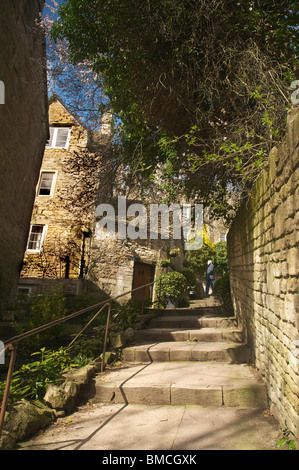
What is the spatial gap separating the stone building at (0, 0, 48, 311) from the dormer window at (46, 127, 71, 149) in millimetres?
5005

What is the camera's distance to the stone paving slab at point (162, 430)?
239cm

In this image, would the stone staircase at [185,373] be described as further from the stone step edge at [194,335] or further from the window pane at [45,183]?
the window pane at [45,183]

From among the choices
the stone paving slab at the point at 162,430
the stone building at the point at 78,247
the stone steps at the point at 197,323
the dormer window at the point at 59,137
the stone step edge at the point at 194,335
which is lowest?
the stone paving slab at the point at 162,430

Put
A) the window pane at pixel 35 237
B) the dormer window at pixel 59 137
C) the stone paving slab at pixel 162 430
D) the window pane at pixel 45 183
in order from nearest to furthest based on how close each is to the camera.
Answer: the stone paving slab at pixel 162 430, the window pane at pixel 35 237, the window pane at pixel 45 183, the dormer window at pixel 59 137

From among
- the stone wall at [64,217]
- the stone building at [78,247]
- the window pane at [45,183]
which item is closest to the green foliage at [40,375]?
the stone building at [78,247]

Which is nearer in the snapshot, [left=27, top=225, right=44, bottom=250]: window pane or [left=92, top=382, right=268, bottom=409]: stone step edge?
[left=92, top=382, right=268, bottom=409]: stone step edge

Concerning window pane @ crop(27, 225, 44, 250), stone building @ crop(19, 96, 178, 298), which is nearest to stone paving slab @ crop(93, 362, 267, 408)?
stone building @ crop(19, 96, 178, 298)

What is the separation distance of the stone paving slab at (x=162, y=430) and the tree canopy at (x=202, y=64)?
301cm

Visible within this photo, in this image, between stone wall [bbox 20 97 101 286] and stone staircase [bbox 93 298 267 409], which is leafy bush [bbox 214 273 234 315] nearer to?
stone staircase [bbox 93 298 267 409]

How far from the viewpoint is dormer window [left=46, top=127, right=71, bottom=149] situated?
13469 millimetres

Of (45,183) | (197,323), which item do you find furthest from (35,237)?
(197,323)

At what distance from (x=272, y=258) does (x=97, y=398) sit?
2571mm

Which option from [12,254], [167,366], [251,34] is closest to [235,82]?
[251,34]

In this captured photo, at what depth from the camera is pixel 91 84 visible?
292 inches
